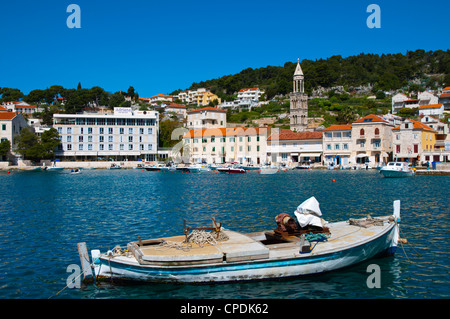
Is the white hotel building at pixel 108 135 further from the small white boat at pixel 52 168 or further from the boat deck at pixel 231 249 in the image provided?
the boat deck at pixel 231 249

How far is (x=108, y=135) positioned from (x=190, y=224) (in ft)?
274

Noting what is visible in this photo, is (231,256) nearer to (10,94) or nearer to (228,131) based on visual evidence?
(228,131)

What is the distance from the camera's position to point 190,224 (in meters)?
21.4

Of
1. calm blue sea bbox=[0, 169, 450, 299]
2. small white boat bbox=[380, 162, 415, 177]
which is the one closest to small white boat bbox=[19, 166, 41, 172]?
calm blue sea bbox=[0, 169, 450, 299]

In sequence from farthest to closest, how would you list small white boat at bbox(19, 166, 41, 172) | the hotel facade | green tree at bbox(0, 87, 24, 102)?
green tree at bbox(0, 87, 24, 102) → the hotel facade → small white boat at bbox(19, 166, 41, 172)

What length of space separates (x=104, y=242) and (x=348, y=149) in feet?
238

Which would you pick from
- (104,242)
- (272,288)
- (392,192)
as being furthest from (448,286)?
(392,192)

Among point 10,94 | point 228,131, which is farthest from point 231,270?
point 10,94

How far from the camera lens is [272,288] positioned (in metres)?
11.5

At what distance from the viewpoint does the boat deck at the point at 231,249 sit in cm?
1134

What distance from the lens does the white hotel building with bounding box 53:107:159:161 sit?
96438 millimetres

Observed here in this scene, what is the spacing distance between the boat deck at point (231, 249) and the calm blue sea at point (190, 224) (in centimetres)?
92

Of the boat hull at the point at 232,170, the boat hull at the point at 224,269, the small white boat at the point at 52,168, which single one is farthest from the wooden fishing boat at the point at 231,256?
the small white boat at the point at 52,168

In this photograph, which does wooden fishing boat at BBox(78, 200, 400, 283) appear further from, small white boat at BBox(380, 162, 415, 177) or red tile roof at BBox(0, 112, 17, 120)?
red tile roof at BBox(0, 112, 17, 120)
